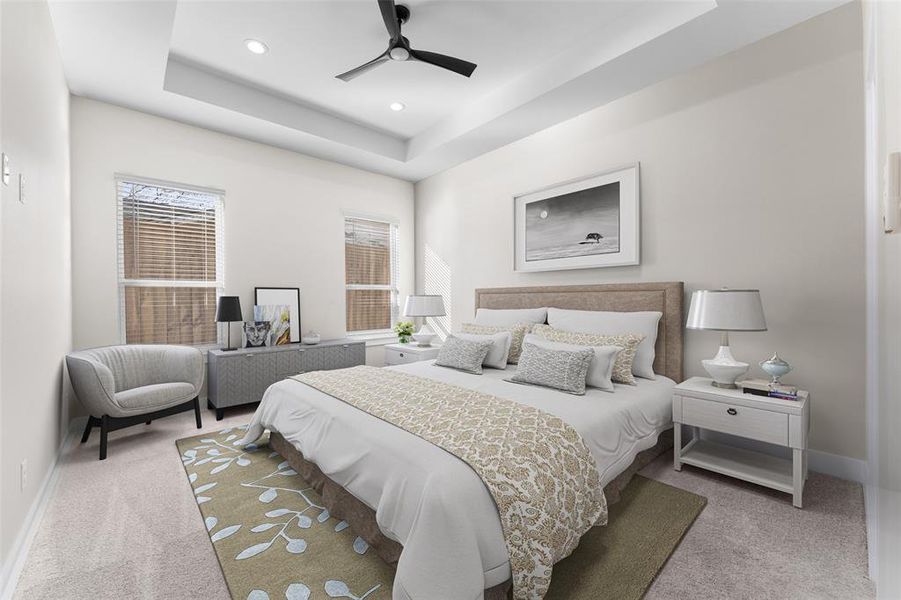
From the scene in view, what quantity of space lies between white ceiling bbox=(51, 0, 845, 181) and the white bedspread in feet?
7.81

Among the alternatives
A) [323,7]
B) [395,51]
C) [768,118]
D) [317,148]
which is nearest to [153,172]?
Answer: [317,148]

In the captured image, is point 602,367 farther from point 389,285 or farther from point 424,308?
point 389,285

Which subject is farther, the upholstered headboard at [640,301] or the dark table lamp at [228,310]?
the dark table lamp at [228,310]

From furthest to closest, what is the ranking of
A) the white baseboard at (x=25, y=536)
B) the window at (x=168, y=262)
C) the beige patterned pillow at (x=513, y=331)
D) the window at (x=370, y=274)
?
1. the window at (x=370, y=274)
2. the window at (x=168, y=262)
3. the beige patterned pillow at (x=513, y=331)
4. the white baseboard at (x=25, y=536)

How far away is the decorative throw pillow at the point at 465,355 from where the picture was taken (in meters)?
3.14

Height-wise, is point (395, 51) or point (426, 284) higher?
point (395, 51)

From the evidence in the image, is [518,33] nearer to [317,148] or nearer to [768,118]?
[768,118]

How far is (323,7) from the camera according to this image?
262 cm

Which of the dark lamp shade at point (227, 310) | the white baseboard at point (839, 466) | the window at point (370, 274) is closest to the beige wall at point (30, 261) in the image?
the dark lamp shade at point (227, 310)

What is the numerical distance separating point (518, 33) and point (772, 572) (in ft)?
11.5

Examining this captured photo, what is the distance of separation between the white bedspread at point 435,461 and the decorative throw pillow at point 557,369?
77 millimetres

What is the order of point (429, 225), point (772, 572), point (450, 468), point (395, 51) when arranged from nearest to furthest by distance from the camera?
point (450, 468) → point (772, 572) → point (395, 51) → point (429, 225)

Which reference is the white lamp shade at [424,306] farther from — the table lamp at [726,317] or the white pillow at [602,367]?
the table lamp at [726,317]

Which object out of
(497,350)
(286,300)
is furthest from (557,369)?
(286,300)
